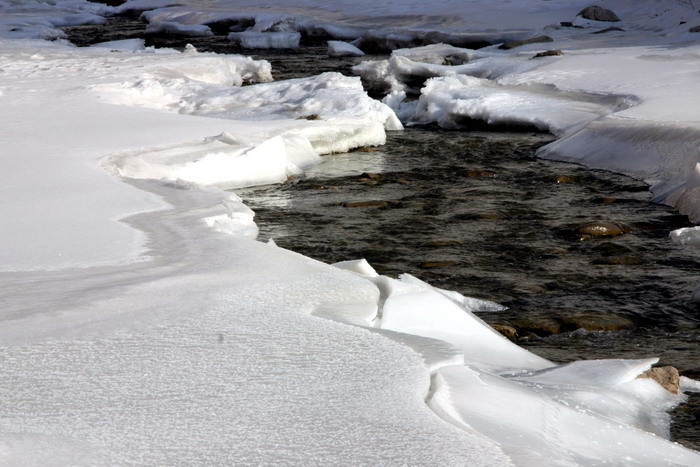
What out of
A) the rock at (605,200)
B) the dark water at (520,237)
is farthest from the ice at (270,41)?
the rock at (605,200)

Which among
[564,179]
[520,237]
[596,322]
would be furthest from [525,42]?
[596,322]

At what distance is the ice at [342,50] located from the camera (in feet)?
50.6

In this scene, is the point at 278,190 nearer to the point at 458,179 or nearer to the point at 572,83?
the point at 458,179

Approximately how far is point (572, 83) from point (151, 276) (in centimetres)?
704

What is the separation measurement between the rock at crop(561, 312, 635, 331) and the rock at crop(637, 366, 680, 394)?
0.79 m

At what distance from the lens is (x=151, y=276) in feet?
10.2

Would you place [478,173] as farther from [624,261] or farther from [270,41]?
[270,41]

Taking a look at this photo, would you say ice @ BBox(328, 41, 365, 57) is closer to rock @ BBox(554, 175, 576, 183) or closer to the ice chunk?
rock @ BBox(554, 175, 576, 183)

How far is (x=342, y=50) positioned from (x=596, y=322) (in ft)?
40.0

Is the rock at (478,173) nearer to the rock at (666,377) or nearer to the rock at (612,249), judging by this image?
the rock at (612,249)

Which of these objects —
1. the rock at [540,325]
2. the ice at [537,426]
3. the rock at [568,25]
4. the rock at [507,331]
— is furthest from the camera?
the rock at [568,25]

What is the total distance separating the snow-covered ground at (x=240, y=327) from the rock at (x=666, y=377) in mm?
33

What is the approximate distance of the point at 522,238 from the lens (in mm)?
5250

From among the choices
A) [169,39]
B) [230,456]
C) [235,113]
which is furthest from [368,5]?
[230,456]
